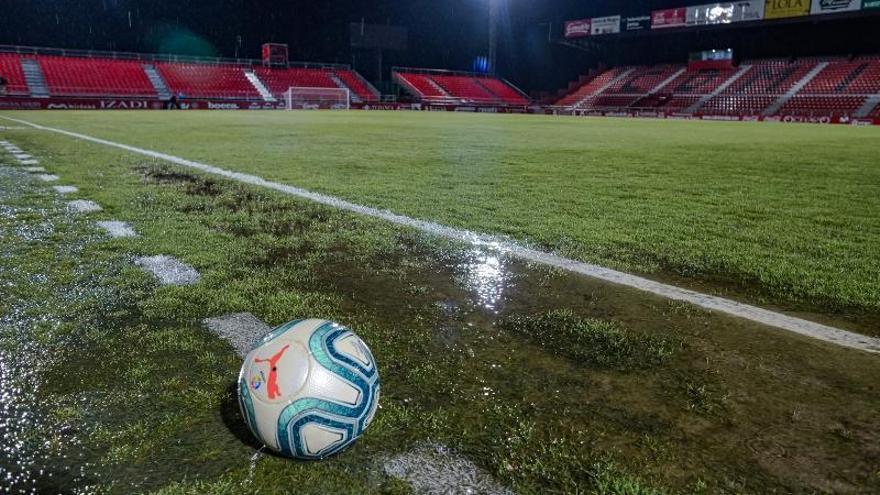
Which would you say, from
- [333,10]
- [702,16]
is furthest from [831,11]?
[333,10]

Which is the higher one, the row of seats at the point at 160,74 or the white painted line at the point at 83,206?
the row of seats at the point at 160,74

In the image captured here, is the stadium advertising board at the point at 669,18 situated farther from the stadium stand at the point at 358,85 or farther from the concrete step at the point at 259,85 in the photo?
the concrete step at the point at 259,85

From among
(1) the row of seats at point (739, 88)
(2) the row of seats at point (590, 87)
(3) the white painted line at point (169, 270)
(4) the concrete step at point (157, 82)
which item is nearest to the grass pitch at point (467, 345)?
(3) the white painted line at point (169, 270)

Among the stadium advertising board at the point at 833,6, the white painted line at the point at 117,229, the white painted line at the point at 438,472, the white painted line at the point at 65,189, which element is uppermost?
the stadium advertising board at the point at 833,6

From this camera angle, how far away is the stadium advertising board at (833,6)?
32938mm

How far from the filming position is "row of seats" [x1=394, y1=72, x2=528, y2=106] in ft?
152

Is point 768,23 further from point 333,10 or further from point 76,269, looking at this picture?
point 76,269

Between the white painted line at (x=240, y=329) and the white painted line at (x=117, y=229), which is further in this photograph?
the white painted line at (x=117, y=229)

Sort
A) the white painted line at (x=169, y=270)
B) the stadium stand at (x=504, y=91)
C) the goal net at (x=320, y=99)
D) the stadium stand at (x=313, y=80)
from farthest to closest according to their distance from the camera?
the stadium stand at (x=504, y=91), the stadium stand at (x=313, y=80), the goal net at (x=320, y=99), the white painted line at (x=169, y=270)

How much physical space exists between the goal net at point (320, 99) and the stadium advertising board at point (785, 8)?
28.5 m

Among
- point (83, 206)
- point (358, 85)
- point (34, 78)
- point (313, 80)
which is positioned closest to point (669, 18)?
point (358, 85)

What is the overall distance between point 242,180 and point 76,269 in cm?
373

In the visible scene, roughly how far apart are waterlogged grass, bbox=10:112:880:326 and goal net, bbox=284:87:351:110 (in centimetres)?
3048

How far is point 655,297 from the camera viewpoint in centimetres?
299
